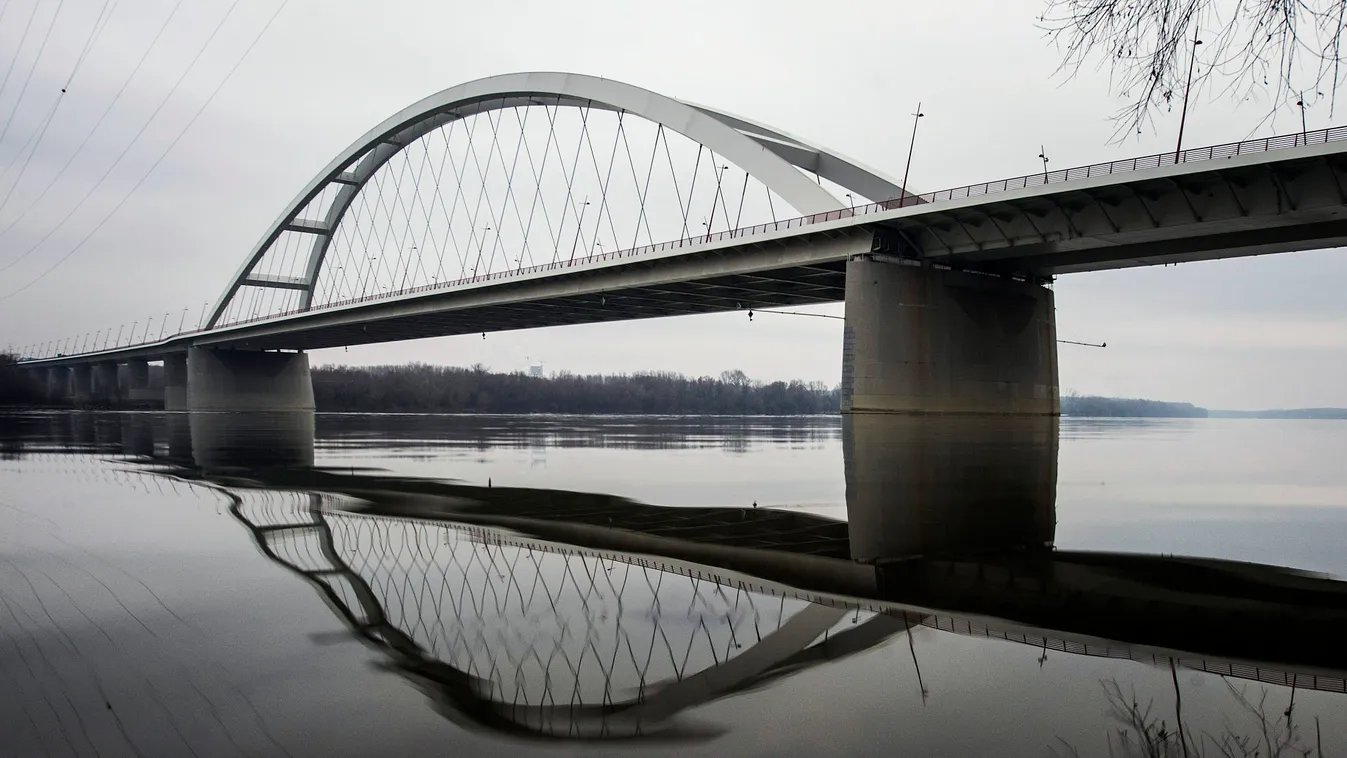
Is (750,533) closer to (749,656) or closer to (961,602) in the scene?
(961,602)

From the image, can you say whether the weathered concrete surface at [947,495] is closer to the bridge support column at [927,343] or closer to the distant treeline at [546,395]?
the bridge support column at [927,343]

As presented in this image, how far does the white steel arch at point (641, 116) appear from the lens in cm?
4159

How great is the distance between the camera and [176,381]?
108250 millimetres

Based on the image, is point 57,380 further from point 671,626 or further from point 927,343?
point 671,626

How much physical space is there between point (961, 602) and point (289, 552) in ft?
18.7

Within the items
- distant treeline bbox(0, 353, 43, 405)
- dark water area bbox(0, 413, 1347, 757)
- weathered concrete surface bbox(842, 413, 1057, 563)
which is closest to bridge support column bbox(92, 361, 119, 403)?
distant treeline bbox(0, 353, 43, 405)

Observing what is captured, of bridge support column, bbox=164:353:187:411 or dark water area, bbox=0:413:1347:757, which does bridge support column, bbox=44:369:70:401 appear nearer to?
bridge support column, bbox=164:353:187:411

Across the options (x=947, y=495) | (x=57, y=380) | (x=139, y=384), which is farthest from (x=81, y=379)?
(x=947, y=495)

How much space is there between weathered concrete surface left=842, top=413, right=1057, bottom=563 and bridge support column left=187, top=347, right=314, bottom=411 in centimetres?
8597

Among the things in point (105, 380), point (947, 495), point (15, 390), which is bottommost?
point (947, 495)

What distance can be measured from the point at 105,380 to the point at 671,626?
162871mm

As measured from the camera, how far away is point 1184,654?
183 inches

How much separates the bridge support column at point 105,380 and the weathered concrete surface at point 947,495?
145121mm

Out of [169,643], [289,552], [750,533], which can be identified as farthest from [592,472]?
[169,643]
